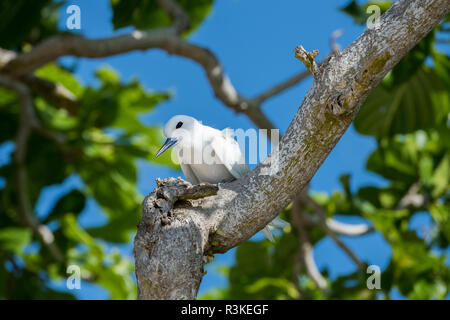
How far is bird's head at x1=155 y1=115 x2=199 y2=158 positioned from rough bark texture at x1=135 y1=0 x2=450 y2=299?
2.87ft

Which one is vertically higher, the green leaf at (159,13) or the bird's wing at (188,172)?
the green leaf at (159,13)

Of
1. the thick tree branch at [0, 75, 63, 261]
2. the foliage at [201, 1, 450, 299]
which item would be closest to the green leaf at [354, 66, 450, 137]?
the foliage at [201, 1, 450, 299]

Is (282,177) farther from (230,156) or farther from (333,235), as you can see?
(333,235)

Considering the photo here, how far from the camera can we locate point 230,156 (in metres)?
3.84

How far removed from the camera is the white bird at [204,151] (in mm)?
3828

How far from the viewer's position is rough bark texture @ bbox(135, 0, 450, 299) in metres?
2.62

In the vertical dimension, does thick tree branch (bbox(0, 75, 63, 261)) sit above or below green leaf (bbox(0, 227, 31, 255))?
above

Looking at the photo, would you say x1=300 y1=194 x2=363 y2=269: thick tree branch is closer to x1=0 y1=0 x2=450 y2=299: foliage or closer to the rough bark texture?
x1=0 y1=0 x2=450 y2=299: foliage

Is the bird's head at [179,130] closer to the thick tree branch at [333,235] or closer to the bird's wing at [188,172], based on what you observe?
the bird's wing at [188,172]

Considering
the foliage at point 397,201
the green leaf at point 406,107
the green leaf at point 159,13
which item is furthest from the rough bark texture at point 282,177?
the green leaf at point 159,13

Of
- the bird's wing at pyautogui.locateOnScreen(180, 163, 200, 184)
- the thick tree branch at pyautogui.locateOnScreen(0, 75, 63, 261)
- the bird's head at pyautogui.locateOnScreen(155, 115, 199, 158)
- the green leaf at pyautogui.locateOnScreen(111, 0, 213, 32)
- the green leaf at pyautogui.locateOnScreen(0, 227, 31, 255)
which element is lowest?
the bird's wing at pyautogui.locateOnScreen(180, 163, 200, 184)

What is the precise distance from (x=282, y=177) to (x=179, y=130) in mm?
1174

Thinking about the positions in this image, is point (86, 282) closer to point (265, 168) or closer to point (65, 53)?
point (65, 53)
